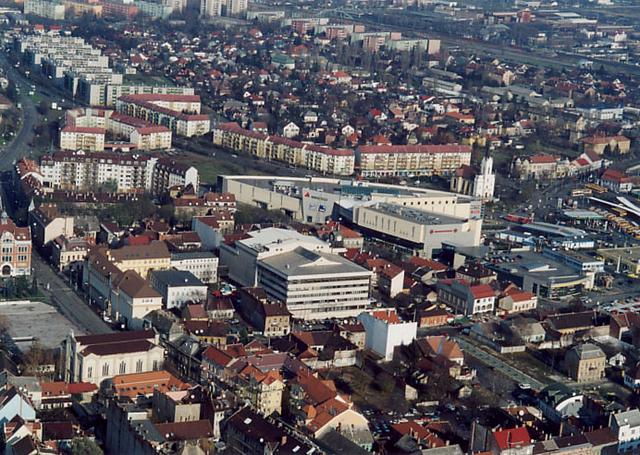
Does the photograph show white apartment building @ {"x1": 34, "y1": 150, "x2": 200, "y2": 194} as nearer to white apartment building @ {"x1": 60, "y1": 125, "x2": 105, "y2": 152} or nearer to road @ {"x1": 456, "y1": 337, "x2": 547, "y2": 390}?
white apartment building @ {"x1": 60, "y1": 125, "x2": 105, "y2": 152}

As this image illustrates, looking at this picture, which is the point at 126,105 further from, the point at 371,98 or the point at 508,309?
the point at 508,309

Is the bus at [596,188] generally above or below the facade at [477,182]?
below

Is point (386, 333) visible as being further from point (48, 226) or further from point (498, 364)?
point (48, 226)

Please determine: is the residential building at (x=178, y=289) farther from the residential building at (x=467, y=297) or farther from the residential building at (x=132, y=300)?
the residential building at (x=467, y=297)

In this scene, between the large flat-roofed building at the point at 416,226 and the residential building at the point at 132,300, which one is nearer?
the residential building at the point at 132,300

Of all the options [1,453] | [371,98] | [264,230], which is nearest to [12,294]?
[264,230]

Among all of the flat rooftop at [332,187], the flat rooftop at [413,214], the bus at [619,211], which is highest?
the flat rooftop at [413,214]

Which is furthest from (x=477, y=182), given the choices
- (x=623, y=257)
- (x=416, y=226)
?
(x=416, y=226)

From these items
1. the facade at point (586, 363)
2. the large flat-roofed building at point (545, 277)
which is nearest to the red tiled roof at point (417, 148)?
the large flat-roofed building at point (545, 277)
